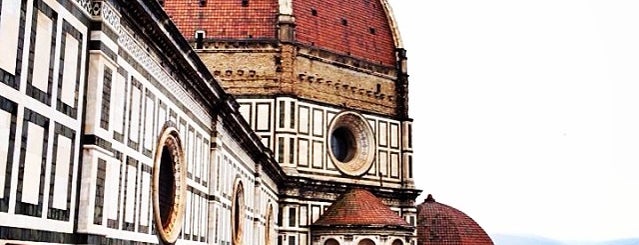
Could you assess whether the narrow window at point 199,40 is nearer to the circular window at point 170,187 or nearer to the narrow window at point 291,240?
the narrow window at point 291,240

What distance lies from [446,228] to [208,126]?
108 feet

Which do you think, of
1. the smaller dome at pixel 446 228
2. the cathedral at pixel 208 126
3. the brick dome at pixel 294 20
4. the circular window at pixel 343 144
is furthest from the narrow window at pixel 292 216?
the smaller dome at pixel 446 228

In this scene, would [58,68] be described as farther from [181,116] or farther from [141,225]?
[181,116]

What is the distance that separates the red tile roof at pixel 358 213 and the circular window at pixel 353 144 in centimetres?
226

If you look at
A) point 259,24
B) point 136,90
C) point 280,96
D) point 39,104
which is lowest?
point 39,104

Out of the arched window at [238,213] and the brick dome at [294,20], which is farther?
the brick dome at [294,20]

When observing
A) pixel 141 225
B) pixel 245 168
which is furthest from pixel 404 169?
pixel 141 225

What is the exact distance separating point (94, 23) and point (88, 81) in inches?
31.2

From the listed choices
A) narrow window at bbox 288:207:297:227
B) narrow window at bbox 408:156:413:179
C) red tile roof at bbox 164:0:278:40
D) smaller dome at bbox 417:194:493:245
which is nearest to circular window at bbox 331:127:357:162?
narrow window at bbox 408:156:413:179

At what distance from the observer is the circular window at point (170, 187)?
14895mm

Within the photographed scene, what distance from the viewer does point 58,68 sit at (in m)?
9.57

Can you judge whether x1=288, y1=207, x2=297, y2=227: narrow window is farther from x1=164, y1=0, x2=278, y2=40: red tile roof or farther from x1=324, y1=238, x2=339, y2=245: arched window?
x1=164, y1=0, x2=278, y2=40: red tile roof

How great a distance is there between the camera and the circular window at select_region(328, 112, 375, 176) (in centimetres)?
4378

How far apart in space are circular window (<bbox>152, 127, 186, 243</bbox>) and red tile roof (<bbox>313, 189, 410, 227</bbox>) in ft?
80.7
